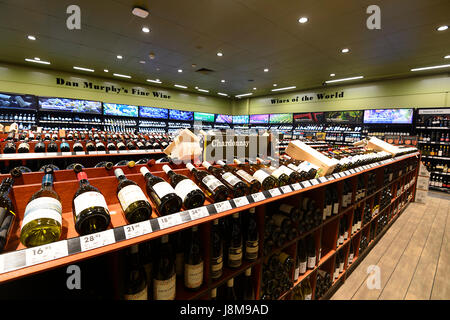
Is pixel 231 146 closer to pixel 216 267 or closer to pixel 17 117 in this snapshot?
pixel 216 267

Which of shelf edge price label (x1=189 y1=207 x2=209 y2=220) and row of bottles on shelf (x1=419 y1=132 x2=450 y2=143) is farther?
row of bottles on shelf (x1=419 y1=132 x2=450 y2=143)

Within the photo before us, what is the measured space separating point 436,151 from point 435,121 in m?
0.92

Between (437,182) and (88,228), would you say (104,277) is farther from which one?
(437,182)

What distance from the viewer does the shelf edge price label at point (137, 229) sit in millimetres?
695

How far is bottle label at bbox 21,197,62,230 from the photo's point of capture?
0.60 meters

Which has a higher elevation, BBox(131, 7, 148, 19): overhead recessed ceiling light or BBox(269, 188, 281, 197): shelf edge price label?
BBox(131, 7, 148, 19): overhead recessed ceiling light

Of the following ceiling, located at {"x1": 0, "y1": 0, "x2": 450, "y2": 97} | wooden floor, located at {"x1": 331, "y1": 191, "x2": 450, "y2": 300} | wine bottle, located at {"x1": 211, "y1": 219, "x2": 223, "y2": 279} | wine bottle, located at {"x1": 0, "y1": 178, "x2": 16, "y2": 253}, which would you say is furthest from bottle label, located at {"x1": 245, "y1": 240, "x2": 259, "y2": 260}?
ceiling, located at {"x1": 0, "y1": 0, "x2": 450, "y2": 97}

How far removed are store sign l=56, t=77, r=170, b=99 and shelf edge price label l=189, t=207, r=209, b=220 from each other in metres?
9.97

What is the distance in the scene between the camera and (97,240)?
64 cm

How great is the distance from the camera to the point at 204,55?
229 inches

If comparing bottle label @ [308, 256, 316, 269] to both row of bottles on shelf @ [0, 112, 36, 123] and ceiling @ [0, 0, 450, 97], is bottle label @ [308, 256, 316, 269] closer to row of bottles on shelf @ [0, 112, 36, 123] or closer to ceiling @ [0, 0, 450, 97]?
ceiling @ [0, 0, 450, 97]

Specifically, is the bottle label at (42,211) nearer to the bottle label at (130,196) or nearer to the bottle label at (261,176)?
the bottle label at (130,196)
